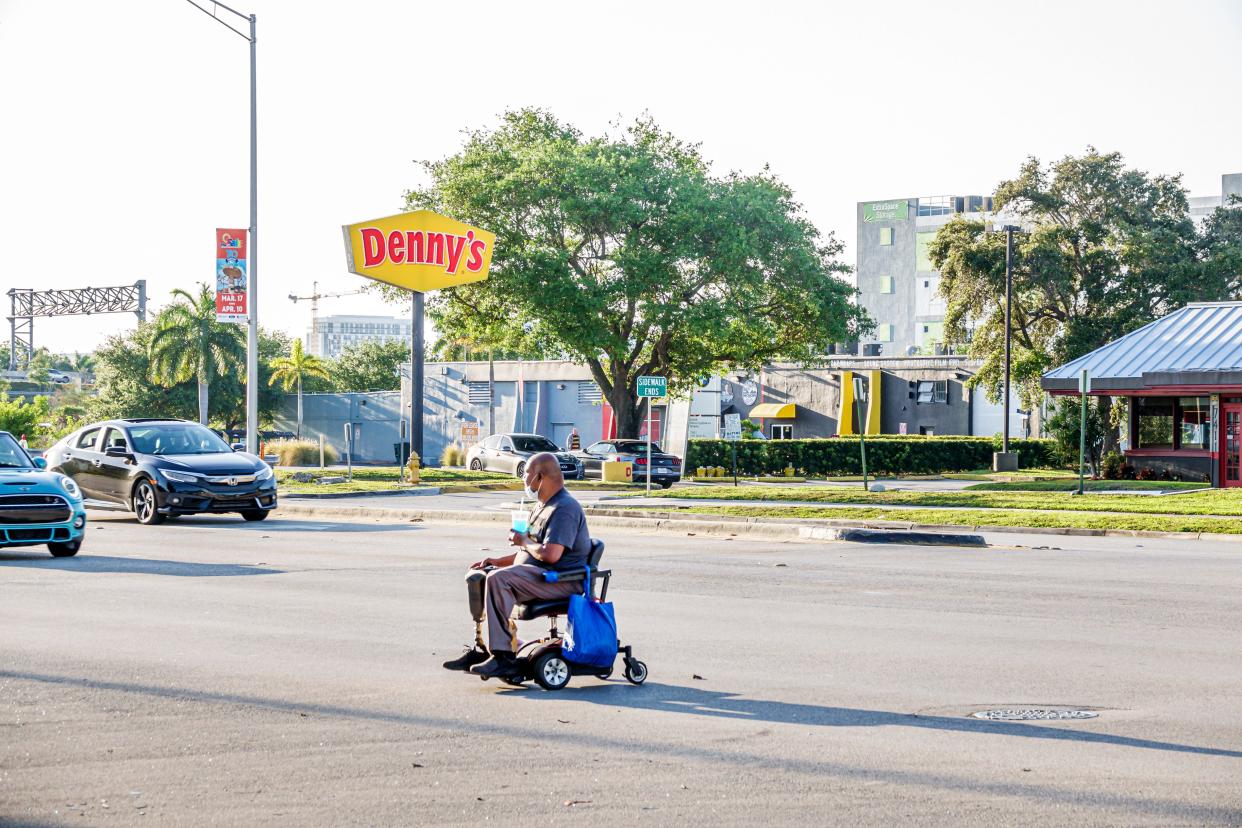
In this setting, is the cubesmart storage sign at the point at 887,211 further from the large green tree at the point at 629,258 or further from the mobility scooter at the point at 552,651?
the mobility scooter at the point at 552,651

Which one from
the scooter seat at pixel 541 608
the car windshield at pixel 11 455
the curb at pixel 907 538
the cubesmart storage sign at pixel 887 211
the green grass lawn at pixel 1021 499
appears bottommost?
the curb at pixel 907 538

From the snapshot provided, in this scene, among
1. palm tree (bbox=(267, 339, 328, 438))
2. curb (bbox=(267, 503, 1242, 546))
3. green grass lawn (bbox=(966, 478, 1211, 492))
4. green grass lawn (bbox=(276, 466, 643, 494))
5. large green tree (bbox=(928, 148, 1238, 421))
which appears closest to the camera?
curb (bbox=(267, 503, 1242, 546))

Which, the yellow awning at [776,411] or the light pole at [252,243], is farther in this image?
the yellow awning at [776,411]

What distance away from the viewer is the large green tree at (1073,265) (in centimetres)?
5188

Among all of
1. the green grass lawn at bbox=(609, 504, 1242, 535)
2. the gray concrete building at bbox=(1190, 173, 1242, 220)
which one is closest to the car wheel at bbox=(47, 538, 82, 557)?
the green grass lawn at bbox=(609, 504, 1242, 535)

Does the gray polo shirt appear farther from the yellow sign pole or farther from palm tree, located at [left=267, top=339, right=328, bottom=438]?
palm tree, located at [left=267, top=339, right=328, bottom=438]

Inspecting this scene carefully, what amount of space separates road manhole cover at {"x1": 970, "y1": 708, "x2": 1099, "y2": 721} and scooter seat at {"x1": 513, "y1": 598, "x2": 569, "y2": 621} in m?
2.51

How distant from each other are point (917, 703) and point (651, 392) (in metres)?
24.7

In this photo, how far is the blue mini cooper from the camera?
1583 cm

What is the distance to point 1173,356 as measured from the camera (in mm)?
41156

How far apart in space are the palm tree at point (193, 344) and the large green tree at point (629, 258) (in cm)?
2210

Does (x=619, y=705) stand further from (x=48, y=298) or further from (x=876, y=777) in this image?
(x=48, y=298)

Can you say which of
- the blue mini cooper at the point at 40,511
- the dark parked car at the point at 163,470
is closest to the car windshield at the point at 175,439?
the dark parked car at the point at 163,470

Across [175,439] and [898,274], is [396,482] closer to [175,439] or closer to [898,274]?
[175,439]
